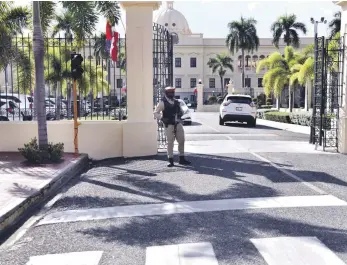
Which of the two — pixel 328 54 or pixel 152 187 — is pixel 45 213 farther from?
pixel 328 54

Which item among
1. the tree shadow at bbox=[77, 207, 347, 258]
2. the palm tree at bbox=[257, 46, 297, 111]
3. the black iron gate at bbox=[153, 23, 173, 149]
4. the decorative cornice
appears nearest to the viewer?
the tree shadow at bbox=[77, 207, 347, 258]

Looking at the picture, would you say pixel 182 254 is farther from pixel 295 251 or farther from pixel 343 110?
pixel 343 110

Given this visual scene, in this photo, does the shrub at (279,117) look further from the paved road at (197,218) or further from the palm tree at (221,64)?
the palm tree at (221,64)

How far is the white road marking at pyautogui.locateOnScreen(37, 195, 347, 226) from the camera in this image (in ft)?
19.7

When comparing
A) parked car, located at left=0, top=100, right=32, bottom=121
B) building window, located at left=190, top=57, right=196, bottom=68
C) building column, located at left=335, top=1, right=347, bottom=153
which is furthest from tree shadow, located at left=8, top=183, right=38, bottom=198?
building window, located at left=190, top=57, right=196, bottom=68

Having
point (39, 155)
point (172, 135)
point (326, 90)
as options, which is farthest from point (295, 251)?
point (326, 90)

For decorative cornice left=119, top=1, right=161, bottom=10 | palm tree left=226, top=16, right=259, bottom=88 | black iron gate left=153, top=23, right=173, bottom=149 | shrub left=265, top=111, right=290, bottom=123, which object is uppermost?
palm tree left=226, top=16, right=259, bottom=88

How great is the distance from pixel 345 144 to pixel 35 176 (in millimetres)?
7940

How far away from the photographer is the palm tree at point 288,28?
160 ft

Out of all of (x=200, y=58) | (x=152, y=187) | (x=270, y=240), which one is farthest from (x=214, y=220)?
(x=200, y=58)

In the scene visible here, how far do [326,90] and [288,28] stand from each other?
38.9 m

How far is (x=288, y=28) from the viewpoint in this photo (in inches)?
1922

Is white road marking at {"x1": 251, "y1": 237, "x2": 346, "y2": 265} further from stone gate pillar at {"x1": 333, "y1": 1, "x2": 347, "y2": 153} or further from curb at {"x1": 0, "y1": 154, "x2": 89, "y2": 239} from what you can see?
stone gate pillar at {"x1": 333, "y1": 1, "x2": 347, "y2": 153}

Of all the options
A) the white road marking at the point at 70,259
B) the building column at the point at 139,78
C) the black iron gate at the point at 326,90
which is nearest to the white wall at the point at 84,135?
the building column at the point at 139,78
